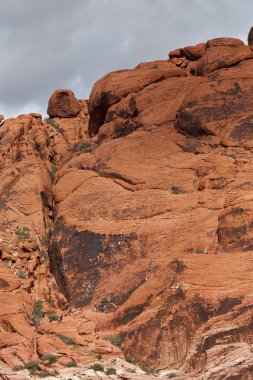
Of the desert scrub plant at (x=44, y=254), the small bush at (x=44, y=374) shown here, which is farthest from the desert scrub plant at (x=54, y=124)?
the small bush at (x=44, y=374)

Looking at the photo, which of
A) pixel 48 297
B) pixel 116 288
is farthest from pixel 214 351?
pixel 48 297

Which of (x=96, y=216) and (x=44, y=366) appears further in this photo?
(x=96, y=216)

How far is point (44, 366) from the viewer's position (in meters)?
34.5

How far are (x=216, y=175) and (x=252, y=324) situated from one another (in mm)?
15946

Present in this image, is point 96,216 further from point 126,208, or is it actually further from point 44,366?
point 44,366

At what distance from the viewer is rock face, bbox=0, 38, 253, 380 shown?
3622cm

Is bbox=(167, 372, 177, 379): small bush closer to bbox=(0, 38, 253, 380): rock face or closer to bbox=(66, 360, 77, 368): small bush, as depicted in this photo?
bbox=(0, 38, 253, 380): rock face

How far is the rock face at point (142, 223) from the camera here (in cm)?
3622

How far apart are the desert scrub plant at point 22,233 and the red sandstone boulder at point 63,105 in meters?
16.9

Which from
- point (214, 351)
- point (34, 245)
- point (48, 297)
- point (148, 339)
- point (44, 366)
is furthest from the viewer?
point (34, 245)

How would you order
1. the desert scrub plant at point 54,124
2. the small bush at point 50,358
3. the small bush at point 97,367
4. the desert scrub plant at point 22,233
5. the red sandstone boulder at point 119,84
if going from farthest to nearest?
the desert scrub plant at point 54,124
the red sandstone boulder at point 119,84
the desert scrub plant at point 22,233
the small bush at point 50,358
the small bush at point 97,367

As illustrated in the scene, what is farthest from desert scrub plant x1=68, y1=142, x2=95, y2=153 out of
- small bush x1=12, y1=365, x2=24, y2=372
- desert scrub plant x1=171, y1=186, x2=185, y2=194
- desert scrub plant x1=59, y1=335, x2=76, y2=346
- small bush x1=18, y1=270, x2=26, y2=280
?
small bush x1=12, y1=365, x2=24, y2=372

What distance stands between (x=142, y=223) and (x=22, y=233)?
8.60 meters

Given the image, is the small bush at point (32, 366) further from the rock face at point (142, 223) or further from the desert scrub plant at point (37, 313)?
the desert scrub plant at point (37, 313)
